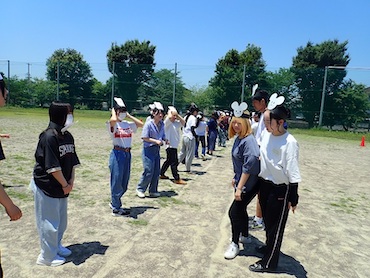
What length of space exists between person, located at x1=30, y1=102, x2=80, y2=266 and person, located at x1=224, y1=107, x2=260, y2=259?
2036 millimetres

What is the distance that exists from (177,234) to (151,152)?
1.96 m

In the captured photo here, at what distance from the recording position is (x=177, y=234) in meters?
4.88

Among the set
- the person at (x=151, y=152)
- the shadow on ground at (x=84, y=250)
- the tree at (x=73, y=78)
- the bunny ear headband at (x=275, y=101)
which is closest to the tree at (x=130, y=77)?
the tree at (x=73, y=78)

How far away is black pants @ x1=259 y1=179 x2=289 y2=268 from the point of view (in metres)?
3.69

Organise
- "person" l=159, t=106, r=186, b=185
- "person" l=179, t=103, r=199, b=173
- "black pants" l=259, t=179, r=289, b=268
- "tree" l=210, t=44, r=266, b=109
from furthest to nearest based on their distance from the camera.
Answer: "tree" l=210, t=44, r=266, b=109 → "person" l=179, t=103, r=199, b=173 → "person" l=159, t=106, r=186, b=185 → "black pants" l=259, t=179, r=289, b=268

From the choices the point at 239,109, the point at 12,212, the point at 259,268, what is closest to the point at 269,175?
the point at 239,109

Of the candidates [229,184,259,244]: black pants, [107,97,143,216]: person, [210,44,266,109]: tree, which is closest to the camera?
[229,184,259,244]: black pants

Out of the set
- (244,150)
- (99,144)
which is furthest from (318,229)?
(99,144)

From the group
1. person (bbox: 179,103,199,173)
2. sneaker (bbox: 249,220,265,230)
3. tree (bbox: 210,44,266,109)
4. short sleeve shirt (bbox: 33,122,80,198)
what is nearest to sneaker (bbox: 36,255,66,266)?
short sleeve shirt (bbox: 33,122,80,198)

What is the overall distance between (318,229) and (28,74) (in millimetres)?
42293

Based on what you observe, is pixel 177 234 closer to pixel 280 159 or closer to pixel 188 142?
pixel 280 159

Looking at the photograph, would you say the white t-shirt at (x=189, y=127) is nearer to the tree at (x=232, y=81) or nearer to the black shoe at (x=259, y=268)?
the black shoe at (x=259, y=268)

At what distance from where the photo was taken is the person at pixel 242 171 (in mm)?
3998

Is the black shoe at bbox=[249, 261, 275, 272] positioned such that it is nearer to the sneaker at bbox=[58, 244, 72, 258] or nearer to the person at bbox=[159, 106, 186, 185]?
the sneaker at bbox=[58, 244, 72, 258]
